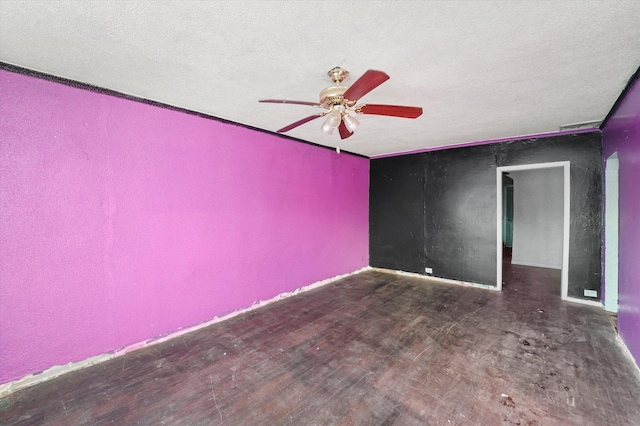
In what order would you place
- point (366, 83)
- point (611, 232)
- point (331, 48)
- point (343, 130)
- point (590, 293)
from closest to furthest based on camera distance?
point (366, 83)
point (331, 48)
point (343, 130)
point (611, 232)
point (590, 293)

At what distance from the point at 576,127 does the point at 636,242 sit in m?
2.13

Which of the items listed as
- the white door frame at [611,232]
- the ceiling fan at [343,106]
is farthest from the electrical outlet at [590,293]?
the ceiling fan at [343,106]

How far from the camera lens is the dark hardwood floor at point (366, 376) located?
1.78m

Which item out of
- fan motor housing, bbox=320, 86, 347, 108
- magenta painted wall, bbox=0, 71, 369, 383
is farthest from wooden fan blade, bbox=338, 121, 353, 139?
magenta painted wall, bbox=0, 71, 369, 383

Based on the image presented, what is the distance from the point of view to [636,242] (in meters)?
2.20

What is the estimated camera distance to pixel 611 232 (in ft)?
11.0

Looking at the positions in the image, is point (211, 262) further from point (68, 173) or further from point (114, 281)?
point (68, 173)

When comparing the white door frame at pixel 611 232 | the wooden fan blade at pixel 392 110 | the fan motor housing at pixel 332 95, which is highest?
the fan motor housing at pixel 332 95

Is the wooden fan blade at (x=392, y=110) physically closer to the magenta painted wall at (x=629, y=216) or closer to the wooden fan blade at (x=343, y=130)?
the wooden fan blade at (x=343, y=130)

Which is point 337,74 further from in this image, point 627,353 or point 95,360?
point 627,353

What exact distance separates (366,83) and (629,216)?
2.81 m

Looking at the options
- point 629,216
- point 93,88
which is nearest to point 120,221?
point 93,88

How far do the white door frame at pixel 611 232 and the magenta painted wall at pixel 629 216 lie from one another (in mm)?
821

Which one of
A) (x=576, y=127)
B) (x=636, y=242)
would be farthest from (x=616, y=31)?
(x=576, y=127)
